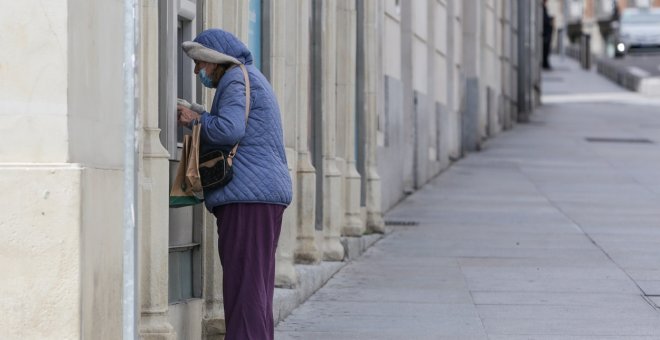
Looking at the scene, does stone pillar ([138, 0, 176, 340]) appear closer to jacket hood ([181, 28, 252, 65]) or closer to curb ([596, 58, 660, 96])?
jacket hood ([181, 28, 252, 65])

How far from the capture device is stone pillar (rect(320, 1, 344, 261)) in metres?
13.3

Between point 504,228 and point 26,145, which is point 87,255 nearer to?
point 26,145

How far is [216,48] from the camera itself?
7.82m

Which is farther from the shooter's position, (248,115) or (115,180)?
(248,115)

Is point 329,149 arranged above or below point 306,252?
above

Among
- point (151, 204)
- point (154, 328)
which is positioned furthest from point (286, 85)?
point (154, 328)

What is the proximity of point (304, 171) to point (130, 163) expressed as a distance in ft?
22.0

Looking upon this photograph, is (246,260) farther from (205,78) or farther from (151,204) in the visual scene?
(205,78)

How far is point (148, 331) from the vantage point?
772 centimetres

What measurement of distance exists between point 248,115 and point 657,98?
4369 centimetres

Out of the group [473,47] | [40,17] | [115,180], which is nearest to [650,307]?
[115,180]

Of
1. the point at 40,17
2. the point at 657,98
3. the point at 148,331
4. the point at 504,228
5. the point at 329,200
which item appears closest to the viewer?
the point at 40,17

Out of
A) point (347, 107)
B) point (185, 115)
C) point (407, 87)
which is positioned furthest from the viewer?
point (407, 87)

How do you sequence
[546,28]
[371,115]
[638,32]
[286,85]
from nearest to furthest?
[286,85] → [371,115] → [546,28] → [638,32]
